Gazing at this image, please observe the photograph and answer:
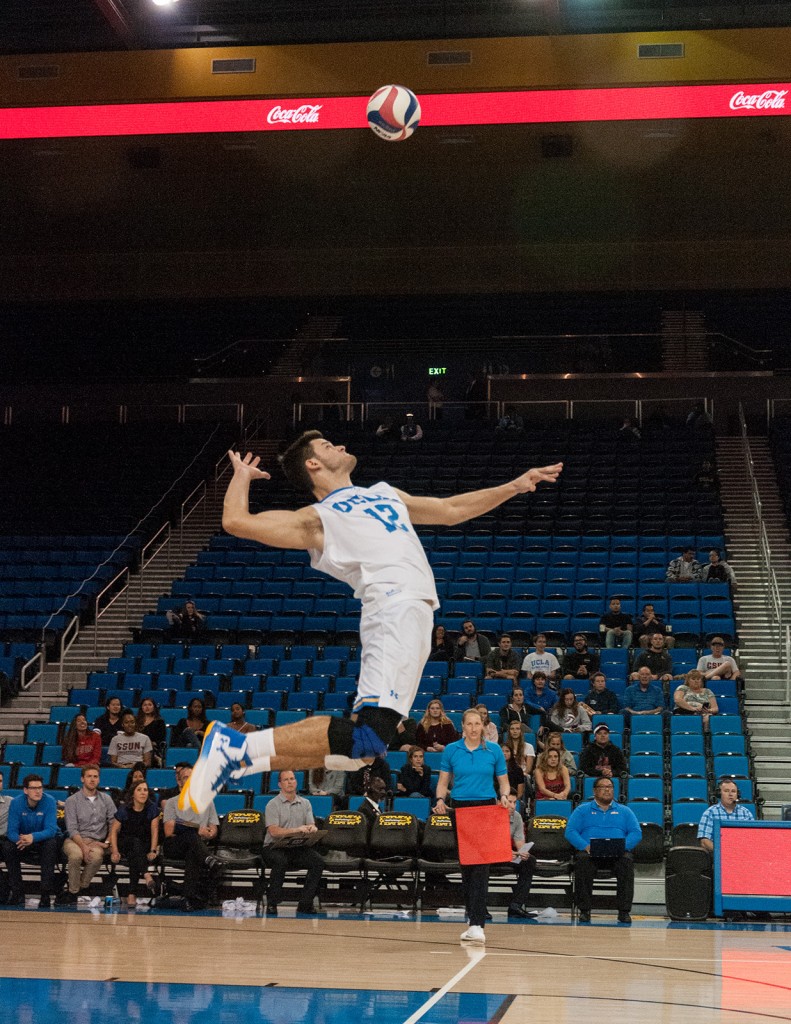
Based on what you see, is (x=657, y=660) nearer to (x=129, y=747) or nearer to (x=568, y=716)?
(x=568, y=716)

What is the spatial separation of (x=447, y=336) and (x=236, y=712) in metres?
18.3

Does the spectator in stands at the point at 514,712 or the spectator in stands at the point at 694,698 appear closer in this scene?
the spectator in stands at the point at 514,712

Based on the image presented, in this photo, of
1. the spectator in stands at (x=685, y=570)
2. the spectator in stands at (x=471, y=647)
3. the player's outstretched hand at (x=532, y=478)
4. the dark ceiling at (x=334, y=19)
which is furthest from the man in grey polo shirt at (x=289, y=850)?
the dark ceiling at (x=334, y=19)

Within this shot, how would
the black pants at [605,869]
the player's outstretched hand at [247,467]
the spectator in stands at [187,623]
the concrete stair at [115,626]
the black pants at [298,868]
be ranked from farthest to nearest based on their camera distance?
the spectator in stands at [187,623], the concrete stair at [115,626], the black pants at [298,868], the black pants at [605,869], the player's outstretched hand at [247,467]

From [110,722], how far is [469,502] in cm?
1041

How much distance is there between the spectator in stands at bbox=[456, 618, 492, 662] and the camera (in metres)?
17.4

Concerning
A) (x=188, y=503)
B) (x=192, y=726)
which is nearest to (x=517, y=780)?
(x=192, y=726)

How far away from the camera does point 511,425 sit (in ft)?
85.4

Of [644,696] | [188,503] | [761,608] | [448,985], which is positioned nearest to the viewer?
[448,985]

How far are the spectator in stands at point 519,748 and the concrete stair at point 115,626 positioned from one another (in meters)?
7.31

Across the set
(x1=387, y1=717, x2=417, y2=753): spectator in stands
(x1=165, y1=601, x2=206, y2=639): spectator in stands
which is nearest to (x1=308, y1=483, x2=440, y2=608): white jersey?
(x1=387, y1=717, x2=417, y2=753): spectator in stands

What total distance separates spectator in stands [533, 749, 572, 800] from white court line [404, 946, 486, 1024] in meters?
4.61

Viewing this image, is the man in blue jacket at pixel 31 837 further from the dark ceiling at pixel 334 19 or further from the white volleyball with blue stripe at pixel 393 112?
the dark ceiling at pixel 334 19

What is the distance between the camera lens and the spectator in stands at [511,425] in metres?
25.7
